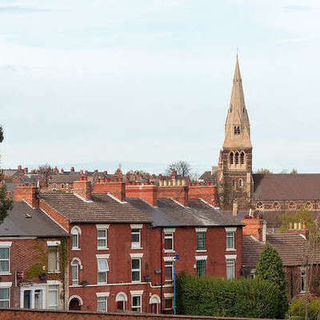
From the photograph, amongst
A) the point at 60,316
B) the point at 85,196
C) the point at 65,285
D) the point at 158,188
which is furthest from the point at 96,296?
the point at 60,316

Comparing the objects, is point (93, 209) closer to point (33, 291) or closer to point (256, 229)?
point (33, 291)

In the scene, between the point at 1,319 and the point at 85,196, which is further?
the point at 85,196

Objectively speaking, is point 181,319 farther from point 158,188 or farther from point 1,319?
point 158,188

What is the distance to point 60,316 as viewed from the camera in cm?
4634

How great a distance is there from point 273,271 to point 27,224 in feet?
53.5

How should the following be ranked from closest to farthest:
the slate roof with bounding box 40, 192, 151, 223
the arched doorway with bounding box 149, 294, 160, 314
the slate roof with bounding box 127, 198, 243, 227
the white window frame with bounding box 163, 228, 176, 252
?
1. the slate roof with bounding box 40, 192, 151, 223
2. the arched doorway with bounding box 149, 294, 160, 314
3. the white window frame with bounding box 163, 228, 176, 252
4. the slate roof with bounding box 127, 198, 243, 227

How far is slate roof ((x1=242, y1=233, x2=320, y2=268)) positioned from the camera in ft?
256

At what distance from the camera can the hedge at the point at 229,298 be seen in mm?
69250

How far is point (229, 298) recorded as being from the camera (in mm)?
69250

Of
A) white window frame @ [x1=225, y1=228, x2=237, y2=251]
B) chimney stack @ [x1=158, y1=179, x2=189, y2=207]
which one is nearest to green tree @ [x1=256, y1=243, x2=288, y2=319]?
white window frame @ [x1=225, y1=228, x2=237, y2=251]

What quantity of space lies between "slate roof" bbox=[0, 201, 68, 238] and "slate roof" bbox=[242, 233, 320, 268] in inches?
622

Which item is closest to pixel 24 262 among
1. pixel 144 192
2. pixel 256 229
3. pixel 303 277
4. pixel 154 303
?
pixel 154 303

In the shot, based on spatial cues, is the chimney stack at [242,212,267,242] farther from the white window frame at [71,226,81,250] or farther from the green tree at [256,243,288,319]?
the white window frame at [71,226,81,250]

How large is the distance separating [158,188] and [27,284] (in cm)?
1724
